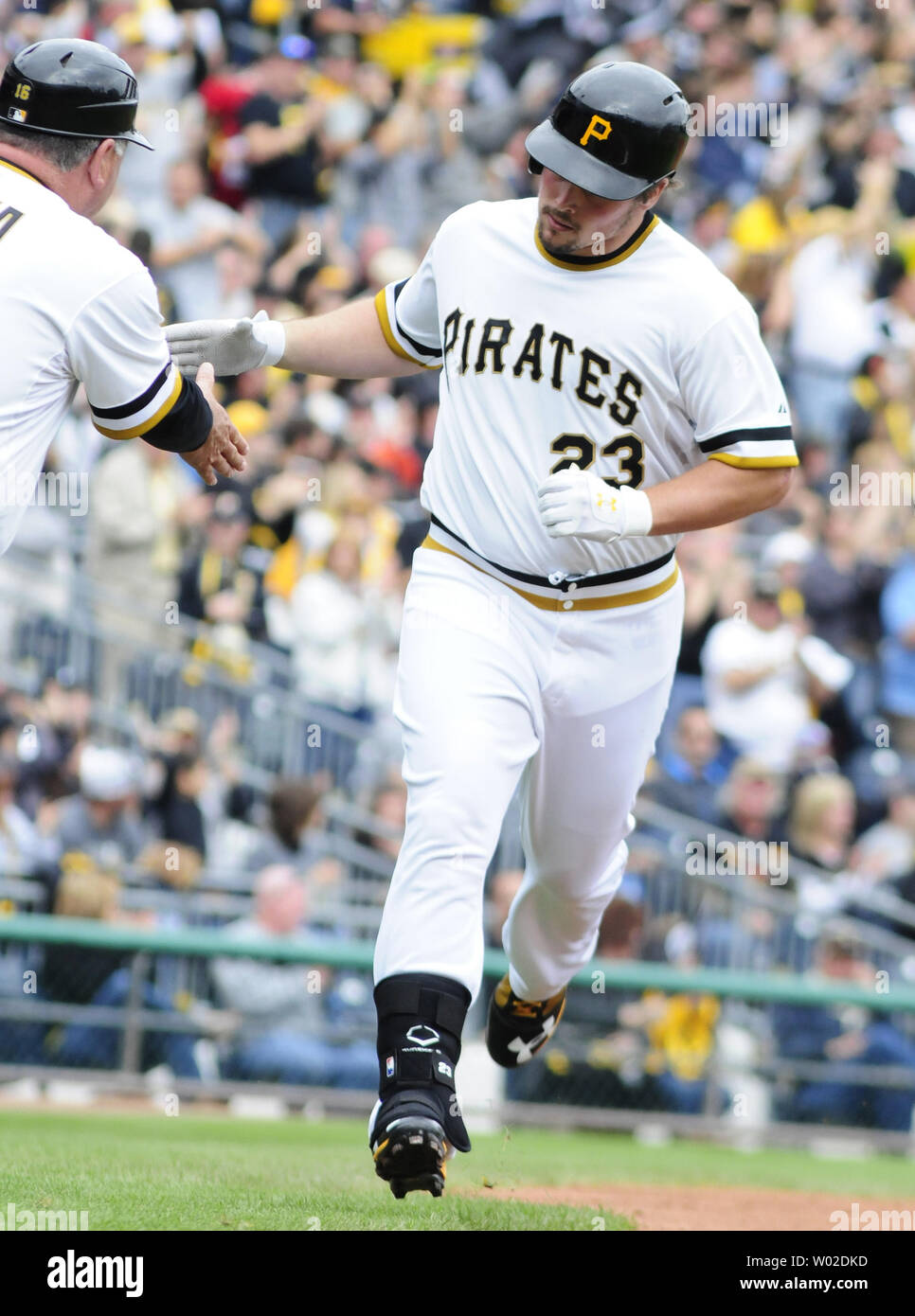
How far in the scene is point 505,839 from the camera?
10.4m

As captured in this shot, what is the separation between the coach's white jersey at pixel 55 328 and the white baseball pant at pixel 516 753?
1043 mm

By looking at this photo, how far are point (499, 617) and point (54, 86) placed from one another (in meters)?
1.80

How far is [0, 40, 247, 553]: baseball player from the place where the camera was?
4.65m

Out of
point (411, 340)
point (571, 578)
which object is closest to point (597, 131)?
point (411, 340)

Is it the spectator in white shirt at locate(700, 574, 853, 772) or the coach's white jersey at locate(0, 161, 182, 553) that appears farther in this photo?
the spectator in white shirt at locate(700, 574, 853, 772)

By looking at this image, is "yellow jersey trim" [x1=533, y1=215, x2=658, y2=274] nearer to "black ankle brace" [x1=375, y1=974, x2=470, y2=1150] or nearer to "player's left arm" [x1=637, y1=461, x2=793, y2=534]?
"player's left arm" [x1=637, y1=461, x2=793, y2=534]

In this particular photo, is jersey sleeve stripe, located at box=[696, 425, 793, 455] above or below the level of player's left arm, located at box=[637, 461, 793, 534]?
above

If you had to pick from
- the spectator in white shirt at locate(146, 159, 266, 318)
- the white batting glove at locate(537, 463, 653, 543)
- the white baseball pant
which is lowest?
the white baseball pant

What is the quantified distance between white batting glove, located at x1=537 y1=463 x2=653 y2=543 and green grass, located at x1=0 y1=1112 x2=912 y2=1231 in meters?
1.82

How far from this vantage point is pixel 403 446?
42.9 ft

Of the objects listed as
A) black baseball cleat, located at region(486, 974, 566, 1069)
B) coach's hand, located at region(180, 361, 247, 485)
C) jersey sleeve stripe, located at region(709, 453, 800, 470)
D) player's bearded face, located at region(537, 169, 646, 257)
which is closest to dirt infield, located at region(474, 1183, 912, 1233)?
black baseball cleat, located at region(486, 974, 566, 1069)

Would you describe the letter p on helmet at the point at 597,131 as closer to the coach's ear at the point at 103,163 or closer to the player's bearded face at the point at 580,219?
the player's bearded face at the point at 580,219

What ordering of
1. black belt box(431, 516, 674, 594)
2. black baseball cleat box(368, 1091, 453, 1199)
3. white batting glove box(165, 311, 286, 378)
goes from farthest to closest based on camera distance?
white batting glove box(165, 311, 286, 378) → black belt box(431, 516, 674, 594) → black baseball cleat box(368, 1091, 453, 1199)

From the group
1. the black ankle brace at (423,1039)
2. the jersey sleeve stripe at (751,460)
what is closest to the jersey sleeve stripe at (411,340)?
the jersey sleeve stripe at (751,460)
